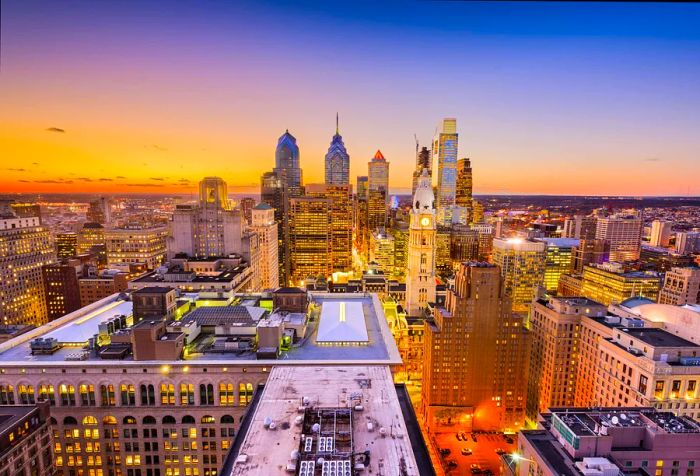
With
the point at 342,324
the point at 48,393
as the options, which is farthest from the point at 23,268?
the point at 342,324

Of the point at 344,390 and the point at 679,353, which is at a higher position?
the point at 344,390

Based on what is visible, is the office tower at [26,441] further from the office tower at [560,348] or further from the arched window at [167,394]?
the office tower at [560,348]

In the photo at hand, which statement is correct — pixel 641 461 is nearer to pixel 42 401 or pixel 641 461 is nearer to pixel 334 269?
pixel 42 401

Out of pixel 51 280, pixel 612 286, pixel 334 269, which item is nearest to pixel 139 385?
pixel 51 280

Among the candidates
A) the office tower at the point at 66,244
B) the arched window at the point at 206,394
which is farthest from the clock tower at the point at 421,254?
the office tower at the point at 66,244

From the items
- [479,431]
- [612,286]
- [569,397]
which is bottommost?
[479,431]

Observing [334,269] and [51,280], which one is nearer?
[51,280]

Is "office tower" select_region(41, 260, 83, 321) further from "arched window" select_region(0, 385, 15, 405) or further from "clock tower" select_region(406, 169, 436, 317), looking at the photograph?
"clock tower" select_region(406, 169, 436, 317)
